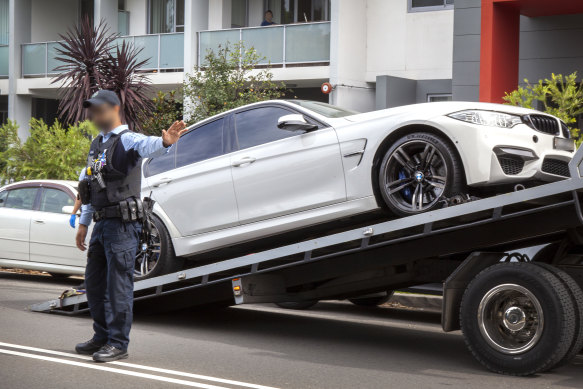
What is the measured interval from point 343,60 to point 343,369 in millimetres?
15980

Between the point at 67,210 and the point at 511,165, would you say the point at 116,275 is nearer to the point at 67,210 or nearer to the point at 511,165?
the point at 511,165

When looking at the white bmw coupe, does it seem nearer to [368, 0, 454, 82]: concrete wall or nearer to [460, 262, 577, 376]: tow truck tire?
[460, 262, 577, 376]: tow truck tire

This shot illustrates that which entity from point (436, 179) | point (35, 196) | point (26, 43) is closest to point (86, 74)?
point (35, 196)

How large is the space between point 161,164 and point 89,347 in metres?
2.52

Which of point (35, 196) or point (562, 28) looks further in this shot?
point (562, 28)

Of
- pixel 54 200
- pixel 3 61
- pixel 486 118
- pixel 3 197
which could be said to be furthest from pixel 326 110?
pixel 3 61

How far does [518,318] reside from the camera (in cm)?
638

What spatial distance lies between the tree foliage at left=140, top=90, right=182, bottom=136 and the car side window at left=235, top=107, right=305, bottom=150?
12.2m

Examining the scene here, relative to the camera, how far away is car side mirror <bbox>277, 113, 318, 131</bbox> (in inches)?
296

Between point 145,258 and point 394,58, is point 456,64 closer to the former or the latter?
point 394,58

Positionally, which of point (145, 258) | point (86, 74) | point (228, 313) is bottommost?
point (228, 313)

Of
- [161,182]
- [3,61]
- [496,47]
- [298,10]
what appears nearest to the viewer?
[161,182]

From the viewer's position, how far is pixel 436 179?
22.5 ft

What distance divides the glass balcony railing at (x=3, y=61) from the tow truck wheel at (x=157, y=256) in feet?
75.5
